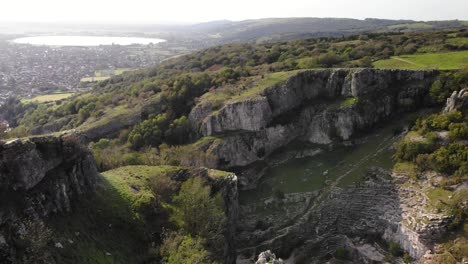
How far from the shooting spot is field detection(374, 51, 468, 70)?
53.8 meters

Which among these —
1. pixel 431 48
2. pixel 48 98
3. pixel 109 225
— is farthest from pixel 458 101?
pixel 48 98

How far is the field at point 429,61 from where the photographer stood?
176ft

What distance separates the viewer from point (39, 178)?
27.6 m

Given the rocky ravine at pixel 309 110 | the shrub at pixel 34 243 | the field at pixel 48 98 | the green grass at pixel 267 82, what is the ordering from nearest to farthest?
the shrub at pixel 34 243
the rocky ravine at pixel 309 110
the green grass at pixel 267 82
the field at pixel 48 98

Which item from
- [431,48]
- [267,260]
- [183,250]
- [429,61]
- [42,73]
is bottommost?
[267,260]

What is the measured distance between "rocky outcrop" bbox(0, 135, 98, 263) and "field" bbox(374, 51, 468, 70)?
1743 inches

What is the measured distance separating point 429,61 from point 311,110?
59.9 feet

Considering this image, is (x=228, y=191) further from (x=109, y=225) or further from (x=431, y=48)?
(x=431, y=48)

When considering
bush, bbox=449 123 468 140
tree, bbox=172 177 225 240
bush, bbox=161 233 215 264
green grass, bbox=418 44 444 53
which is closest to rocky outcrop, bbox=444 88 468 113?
bush, bbox=449 123 468 140

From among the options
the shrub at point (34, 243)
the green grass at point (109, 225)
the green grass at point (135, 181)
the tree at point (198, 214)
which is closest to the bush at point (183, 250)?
the tree at point (198, 214)

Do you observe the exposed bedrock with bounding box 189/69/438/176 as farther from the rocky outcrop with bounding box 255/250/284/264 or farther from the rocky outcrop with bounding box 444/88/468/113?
the rocky outcrop with bounding box 255/250/284/264

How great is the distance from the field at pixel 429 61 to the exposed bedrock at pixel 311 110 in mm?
3359

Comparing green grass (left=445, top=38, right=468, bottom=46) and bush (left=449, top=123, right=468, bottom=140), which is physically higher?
green grass (left=445, top=38, right=468, bottom=46)

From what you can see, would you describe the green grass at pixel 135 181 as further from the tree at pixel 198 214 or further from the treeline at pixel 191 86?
the treeline at pixel 191 86
